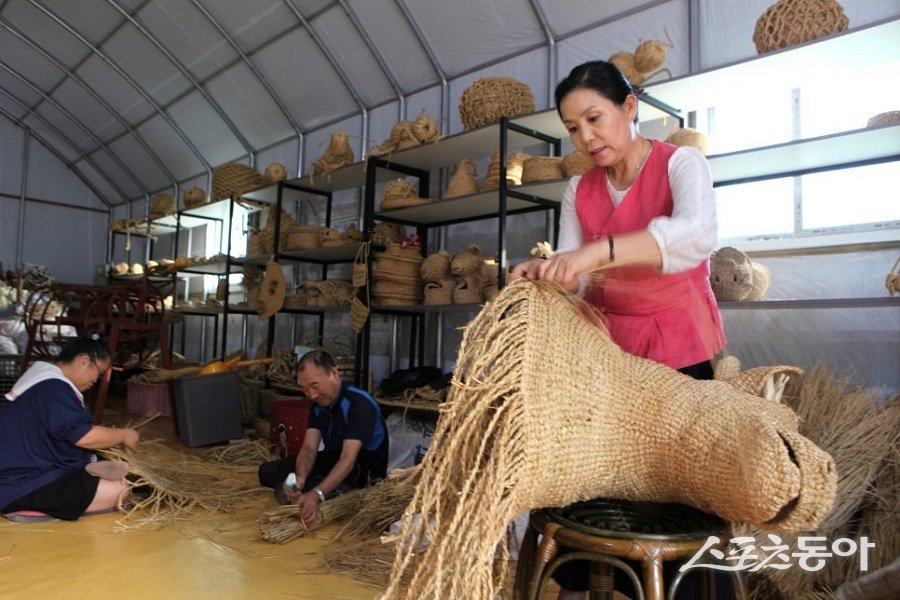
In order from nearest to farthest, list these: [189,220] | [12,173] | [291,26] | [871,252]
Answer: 1. [871,252]
2. [291,26]
3. [189,220]
4. [12,173]

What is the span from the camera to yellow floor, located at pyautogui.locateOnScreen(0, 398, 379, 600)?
2049 mm

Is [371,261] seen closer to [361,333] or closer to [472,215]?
[361,333]

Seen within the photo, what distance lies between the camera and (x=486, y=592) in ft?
2.79

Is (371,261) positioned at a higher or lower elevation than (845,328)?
higher

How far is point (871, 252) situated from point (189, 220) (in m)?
6.92

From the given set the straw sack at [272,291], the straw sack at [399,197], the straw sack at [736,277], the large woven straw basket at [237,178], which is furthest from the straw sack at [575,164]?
the large woven straw basket at [237,178]

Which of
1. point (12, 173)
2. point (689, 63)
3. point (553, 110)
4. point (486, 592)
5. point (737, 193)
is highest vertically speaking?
point (12, 173)

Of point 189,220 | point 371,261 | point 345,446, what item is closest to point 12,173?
point 189,220

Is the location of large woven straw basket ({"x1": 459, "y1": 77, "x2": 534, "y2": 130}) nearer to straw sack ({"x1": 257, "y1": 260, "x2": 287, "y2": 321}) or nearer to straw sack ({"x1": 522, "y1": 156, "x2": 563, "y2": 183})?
straw sack ({"x1": 522, "y1": 156, "x2": 563, "y2": 183})

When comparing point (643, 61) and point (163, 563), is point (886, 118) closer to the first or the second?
point (643, 61)

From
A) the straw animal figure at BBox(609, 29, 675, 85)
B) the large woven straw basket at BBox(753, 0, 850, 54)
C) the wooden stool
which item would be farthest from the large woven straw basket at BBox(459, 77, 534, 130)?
the wooden stool

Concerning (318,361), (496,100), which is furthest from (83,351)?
(496,100)

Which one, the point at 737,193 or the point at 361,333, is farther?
the point at 361,333

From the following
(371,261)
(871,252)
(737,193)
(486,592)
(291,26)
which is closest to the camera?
(486,592)
